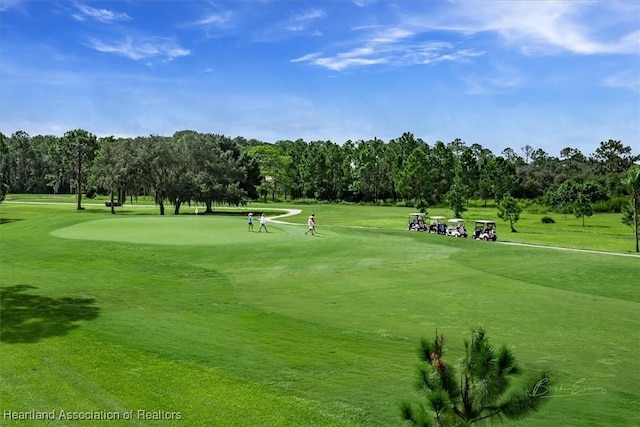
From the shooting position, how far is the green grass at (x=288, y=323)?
9109 mm

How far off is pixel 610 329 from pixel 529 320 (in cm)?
214

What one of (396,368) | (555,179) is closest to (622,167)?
(555,179)

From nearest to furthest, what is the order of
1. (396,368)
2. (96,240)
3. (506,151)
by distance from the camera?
(396,368) < (96,240) < (506,151)

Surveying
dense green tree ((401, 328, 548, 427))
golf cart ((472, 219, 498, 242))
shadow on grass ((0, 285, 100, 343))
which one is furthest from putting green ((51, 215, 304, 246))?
dense green tree ((401, 328, 548, 427))

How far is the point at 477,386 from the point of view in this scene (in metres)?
5.57

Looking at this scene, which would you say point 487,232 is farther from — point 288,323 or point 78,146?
point 78,146

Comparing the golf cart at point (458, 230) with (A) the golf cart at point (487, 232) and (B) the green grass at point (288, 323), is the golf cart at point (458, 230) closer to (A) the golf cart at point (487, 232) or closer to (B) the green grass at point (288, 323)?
(A) the golf cart at point (487, 232)

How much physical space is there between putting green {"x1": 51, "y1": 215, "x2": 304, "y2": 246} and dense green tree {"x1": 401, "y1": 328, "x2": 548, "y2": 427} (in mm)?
26681

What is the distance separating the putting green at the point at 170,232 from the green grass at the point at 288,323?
547 millimetres

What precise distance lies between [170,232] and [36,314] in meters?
23.2

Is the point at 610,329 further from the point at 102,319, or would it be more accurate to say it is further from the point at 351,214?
the point at 351,214

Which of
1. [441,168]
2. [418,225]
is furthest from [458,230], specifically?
[441,168]

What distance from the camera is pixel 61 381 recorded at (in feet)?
30.9

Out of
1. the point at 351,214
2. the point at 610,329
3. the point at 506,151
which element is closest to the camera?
the point at 610,329
